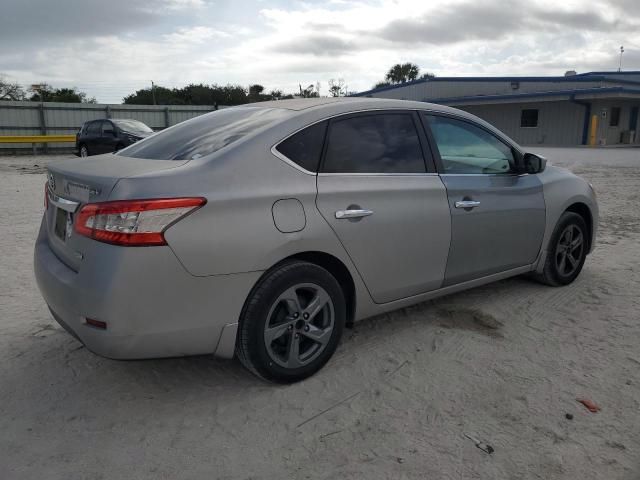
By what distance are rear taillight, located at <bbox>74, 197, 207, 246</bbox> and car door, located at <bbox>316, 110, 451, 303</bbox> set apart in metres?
0.84

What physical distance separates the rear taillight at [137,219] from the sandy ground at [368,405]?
3.19ft

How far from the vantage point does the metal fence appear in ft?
82.1

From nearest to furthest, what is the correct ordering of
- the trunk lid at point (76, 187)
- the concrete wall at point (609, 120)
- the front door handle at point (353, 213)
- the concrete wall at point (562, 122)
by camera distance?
the trunk lid at point (76, 187) < the front door handle at point (353, 213) < the concrete wall at point (609, 120) < the concrete wall at point (562, 122)

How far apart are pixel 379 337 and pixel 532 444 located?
1.38m

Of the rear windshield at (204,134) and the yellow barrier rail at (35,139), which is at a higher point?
the rear windshield at (204,134)

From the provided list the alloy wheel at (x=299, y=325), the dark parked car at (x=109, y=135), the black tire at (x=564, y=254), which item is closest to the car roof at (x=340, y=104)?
the alloy wheel at (x=299, y=325)


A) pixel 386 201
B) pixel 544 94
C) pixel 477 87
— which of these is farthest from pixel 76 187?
pixel 477 87

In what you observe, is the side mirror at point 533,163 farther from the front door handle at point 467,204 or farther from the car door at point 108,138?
the car door at point 108,138

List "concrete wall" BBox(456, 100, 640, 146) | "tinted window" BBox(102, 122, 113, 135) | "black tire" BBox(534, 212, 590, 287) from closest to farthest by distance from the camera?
"black tire" BBox(534, 212, 590, 287)
"tinted window" BBox(102, 122, 113, 135)
"concrete wall" BBox(456, 100, 640, 146)

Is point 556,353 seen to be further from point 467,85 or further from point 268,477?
point 467,85

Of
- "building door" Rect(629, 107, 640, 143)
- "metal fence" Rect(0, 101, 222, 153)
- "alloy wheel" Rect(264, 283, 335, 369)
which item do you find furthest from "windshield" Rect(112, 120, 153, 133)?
"building door" Rect(629, 107, 640, 143)

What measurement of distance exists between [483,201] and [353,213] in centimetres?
124

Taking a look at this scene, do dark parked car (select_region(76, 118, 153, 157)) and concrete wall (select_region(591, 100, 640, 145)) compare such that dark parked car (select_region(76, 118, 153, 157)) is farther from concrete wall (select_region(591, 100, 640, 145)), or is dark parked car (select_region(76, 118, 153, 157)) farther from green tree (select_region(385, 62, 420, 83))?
green tree (select_region(385, 62, 420, 83))

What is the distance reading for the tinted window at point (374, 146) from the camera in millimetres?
3287
